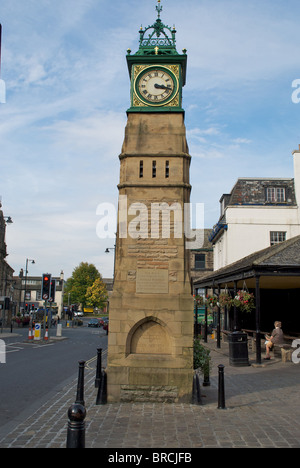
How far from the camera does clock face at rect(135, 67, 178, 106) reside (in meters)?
10.2

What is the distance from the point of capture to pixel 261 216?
101 feet

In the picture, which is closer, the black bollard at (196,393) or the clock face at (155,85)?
the black bollard at (196,393)

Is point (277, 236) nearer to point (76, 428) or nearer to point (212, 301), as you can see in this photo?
point (212, 301)

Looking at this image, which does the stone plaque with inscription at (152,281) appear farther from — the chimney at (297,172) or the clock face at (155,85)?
the chimney at (297,172)

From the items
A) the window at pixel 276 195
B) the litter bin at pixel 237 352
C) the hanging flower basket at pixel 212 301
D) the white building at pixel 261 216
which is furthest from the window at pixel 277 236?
the litter bin at pixel 237 352

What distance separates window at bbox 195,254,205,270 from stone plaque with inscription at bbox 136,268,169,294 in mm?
39295

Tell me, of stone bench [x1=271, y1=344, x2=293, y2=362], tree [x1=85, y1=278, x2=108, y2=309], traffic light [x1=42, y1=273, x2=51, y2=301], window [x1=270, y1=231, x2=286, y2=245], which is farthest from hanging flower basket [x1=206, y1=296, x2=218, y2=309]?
tree [x1=85, y1=278, x2=108, y2=309]

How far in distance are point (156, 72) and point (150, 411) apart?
26.2ft

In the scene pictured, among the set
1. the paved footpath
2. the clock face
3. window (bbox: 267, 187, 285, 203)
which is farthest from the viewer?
window (bbox: 267, 187, 285, 203)

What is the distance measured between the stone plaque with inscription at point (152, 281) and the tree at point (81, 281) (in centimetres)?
8212

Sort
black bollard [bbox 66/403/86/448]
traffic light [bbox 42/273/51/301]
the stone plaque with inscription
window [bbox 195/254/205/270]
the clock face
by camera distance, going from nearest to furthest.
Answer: black bollard [bbox 66/403/86/448], the stone plaque with inscription, the clock face, traffic light [bbox 42/273/51/301], window [bbox 195/254/205/270]

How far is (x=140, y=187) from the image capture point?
9.64 metres

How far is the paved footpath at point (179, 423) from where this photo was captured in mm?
6066

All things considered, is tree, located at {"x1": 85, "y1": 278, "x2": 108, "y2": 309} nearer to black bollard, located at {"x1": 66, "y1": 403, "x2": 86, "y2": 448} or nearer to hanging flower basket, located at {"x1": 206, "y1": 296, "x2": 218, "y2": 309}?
hanging flower basket, located at {"x1": 206, "y1": 296, "x2": 218, "y2": 309}
